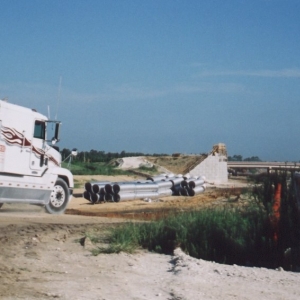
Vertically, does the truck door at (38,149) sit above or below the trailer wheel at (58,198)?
above

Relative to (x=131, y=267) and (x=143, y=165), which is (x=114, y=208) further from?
(x=143, y=165)

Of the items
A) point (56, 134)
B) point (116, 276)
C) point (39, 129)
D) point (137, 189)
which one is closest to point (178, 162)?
point (137, 189)

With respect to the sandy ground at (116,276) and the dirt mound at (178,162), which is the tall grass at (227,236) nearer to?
the sandy ground at (116,276)

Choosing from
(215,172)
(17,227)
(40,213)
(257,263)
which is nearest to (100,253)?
(257,263)

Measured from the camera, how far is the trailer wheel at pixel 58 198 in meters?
Answer: 24.1

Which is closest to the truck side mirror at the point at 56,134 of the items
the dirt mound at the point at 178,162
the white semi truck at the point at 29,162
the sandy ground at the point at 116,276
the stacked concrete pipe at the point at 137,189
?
the white semi truck at the point at 29,162

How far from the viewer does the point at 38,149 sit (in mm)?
22922

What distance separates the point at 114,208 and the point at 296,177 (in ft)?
53.7

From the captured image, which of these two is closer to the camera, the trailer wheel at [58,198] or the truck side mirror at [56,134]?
the truck side mirror at [56,134]

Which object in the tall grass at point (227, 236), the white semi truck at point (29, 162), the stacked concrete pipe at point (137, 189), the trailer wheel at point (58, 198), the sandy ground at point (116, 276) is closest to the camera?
the sandy ground at point (116, 276)

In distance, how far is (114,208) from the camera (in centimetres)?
3119

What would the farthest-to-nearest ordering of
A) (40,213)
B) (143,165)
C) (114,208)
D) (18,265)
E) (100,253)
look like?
(143,165) → (114,208) → (40,213) → (100,253) → (18,265)

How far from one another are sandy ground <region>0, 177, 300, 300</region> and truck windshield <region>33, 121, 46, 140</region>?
769cm

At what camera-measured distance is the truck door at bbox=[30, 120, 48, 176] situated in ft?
74.5
